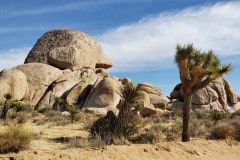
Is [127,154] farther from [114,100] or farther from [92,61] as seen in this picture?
[92,61]

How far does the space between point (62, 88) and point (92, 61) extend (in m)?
7.81

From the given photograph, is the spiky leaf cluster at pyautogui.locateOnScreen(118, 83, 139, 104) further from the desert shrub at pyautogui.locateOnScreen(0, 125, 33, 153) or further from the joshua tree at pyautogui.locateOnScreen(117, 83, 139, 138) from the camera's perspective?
the desert shrub at pyautogui.locateOnScreen(0, 125, 33, 153)

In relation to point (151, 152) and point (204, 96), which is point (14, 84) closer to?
point (204, 96)

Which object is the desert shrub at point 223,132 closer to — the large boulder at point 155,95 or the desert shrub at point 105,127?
the desert shrub at point 105,127

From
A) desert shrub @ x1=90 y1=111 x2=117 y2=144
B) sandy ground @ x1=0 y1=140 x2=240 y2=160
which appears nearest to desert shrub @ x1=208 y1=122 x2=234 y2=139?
sandy ground @ x1=0 y1=140 x2=240 y2=160

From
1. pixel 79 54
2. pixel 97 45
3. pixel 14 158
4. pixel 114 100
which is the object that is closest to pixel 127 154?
pixel 14 158

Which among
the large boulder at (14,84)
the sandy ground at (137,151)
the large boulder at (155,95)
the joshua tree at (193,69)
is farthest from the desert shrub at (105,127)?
the large boulder at (14,84)

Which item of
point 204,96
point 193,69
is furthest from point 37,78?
point 193,69

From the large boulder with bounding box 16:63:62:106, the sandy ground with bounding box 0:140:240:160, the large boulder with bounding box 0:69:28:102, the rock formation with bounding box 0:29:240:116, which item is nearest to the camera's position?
the sandy ground with bounding box 0:140:240:160

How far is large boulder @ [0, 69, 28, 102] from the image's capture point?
35.5 meters

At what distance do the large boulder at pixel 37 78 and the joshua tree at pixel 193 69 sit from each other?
2201 centimetres

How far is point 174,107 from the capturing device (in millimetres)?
36812

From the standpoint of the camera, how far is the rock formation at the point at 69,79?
32881mm

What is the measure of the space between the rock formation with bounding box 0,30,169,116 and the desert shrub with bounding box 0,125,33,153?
17.9 metres
